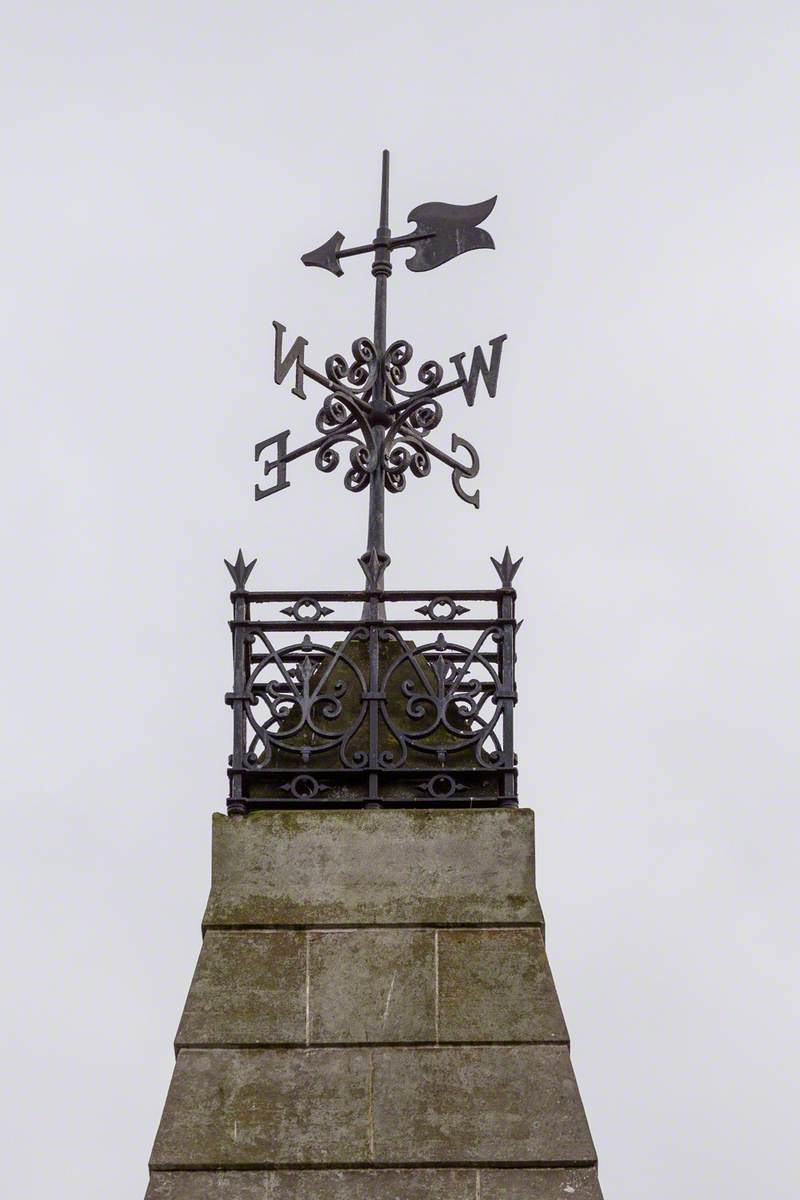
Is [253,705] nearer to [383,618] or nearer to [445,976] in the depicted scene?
[383,618]

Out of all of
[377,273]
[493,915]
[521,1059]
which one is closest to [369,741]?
[493,915]

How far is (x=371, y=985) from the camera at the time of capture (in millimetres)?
11102

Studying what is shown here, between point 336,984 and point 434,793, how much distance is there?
1.25m

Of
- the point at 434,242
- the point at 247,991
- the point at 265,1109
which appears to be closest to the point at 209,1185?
the point at 265,1109

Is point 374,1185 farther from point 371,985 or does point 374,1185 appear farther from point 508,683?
point 508,683

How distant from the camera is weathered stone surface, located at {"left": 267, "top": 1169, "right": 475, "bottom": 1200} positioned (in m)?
10.4

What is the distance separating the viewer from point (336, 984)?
11.1 meters

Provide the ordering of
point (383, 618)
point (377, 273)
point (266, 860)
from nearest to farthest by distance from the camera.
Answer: point (266, 860) < point (383, 618) < point (377, 273)

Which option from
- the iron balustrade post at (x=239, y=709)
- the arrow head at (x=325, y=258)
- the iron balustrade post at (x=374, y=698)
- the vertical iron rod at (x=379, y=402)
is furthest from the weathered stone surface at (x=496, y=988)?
the arrow head at (x=325, y=258)

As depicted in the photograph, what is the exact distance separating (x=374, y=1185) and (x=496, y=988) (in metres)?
1.20

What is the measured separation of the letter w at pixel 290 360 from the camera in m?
12.7

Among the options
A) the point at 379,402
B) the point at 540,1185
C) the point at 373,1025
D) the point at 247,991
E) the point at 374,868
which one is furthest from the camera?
the point at 379,402

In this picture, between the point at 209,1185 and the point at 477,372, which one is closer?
the point at 209,1185

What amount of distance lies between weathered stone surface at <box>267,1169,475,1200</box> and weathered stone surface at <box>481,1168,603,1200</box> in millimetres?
96
